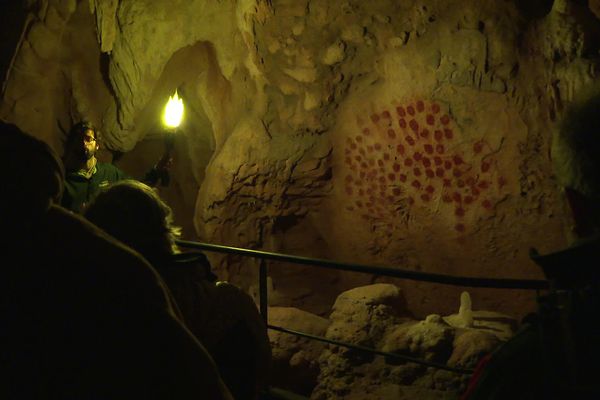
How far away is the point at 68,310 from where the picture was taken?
0.72 m

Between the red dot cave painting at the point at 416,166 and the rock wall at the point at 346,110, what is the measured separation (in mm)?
14

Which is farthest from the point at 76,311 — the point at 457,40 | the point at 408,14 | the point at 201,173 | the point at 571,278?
the point at 201,173

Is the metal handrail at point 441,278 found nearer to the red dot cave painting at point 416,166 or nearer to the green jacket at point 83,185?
the green jacket at point 83,185

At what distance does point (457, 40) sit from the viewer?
4.68 metres

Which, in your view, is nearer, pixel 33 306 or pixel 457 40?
pixel 33 306

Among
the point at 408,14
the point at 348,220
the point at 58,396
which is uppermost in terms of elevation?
the point at 408,14

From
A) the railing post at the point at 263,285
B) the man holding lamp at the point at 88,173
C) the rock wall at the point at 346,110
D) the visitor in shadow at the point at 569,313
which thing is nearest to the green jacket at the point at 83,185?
the man holding lamp at the point at 88,173

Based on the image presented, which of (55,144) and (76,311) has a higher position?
(55,144)


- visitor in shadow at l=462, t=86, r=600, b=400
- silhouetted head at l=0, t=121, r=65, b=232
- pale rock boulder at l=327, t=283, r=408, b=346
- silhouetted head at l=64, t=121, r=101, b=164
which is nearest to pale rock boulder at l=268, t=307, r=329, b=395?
pale rock boulder at l=327, t=283, r=408, b=346

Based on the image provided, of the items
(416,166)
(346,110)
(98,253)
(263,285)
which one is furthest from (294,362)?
Result: (98,253)

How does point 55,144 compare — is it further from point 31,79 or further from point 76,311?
point 76,311

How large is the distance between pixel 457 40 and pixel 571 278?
417 cm

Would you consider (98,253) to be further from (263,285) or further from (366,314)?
(366,314)

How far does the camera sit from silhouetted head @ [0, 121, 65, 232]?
699 mm
